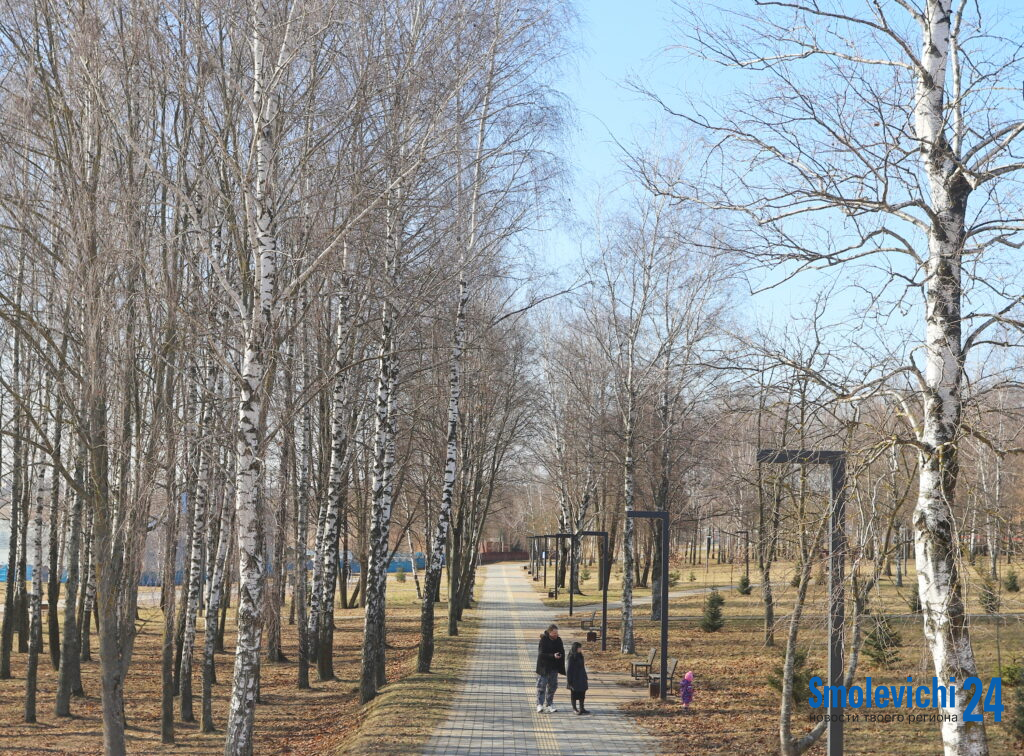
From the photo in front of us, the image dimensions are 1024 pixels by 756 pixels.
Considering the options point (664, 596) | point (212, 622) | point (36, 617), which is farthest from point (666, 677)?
point (36, 617)

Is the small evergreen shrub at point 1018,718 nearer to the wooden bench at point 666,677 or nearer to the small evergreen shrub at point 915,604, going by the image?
the small evergreen shrub at point 915,604

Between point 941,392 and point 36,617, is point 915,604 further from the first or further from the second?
point 36,617

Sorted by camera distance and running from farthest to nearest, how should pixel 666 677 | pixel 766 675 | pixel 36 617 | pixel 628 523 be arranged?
pixel 628 523 < pixel 36 617 < pixel 766 675 < pixel 666 677

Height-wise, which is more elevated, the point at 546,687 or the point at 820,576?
the point at 820,576

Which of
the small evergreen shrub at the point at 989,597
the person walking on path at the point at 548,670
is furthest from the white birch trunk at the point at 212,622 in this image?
the small evergreen shrub at the point at 989,597

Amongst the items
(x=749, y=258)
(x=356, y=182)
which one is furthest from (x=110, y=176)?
(x=749, y=258)

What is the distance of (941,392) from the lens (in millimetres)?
6738

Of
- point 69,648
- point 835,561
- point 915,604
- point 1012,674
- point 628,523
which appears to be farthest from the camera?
point 628,523

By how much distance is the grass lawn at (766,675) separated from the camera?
9609 millimetres

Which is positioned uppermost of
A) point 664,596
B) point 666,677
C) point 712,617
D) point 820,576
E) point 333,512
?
point 333,512

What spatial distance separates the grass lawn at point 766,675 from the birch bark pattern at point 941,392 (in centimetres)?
21

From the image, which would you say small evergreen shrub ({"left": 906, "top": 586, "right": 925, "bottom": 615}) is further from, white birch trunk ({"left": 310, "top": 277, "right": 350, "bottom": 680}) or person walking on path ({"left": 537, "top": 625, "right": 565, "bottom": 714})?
white birch trunk ({"left": 310, "top": 277, "right": 350, "bottom": 680})

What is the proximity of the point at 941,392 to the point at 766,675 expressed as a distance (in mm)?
12879

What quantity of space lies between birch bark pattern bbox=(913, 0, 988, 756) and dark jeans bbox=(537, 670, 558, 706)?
367 inches
